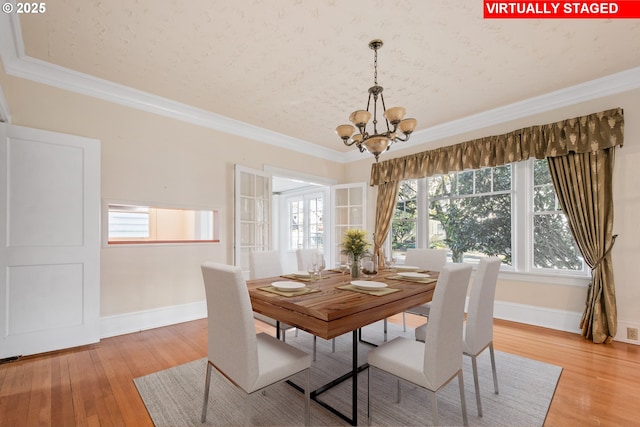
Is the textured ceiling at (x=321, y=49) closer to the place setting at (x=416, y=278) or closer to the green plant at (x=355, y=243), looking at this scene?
the green plant at (x=355, y=243)

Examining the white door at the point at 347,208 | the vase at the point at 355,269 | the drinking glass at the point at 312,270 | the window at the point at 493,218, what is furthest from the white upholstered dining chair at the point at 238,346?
the white door at the point at 347,208

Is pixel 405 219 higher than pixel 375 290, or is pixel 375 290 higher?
pixel 405 219

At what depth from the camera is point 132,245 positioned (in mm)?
3326

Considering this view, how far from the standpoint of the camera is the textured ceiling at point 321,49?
210 cm

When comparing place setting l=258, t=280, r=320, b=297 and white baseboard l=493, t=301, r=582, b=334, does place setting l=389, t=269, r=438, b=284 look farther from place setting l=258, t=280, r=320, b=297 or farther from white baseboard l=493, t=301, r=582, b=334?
white baseboard l=493, t=301, r=582, b=334

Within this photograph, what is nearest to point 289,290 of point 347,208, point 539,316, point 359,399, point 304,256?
point 359,399

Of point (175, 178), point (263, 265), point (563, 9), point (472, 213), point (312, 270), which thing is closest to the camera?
point (563, 9)

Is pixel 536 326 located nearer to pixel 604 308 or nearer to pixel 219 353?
pixel 604 308

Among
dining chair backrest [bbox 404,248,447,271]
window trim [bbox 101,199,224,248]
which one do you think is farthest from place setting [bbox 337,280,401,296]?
window trim [bbox 101,199,224,248]

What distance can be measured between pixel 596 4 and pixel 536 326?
3215 mm

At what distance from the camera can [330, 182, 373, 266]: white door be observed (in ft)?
17.5

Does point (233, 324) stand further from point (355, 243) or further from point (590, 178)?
point (590, 178)

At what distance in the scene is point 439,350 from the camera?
1494 mm

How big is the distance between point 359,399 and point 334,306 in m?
0.89
